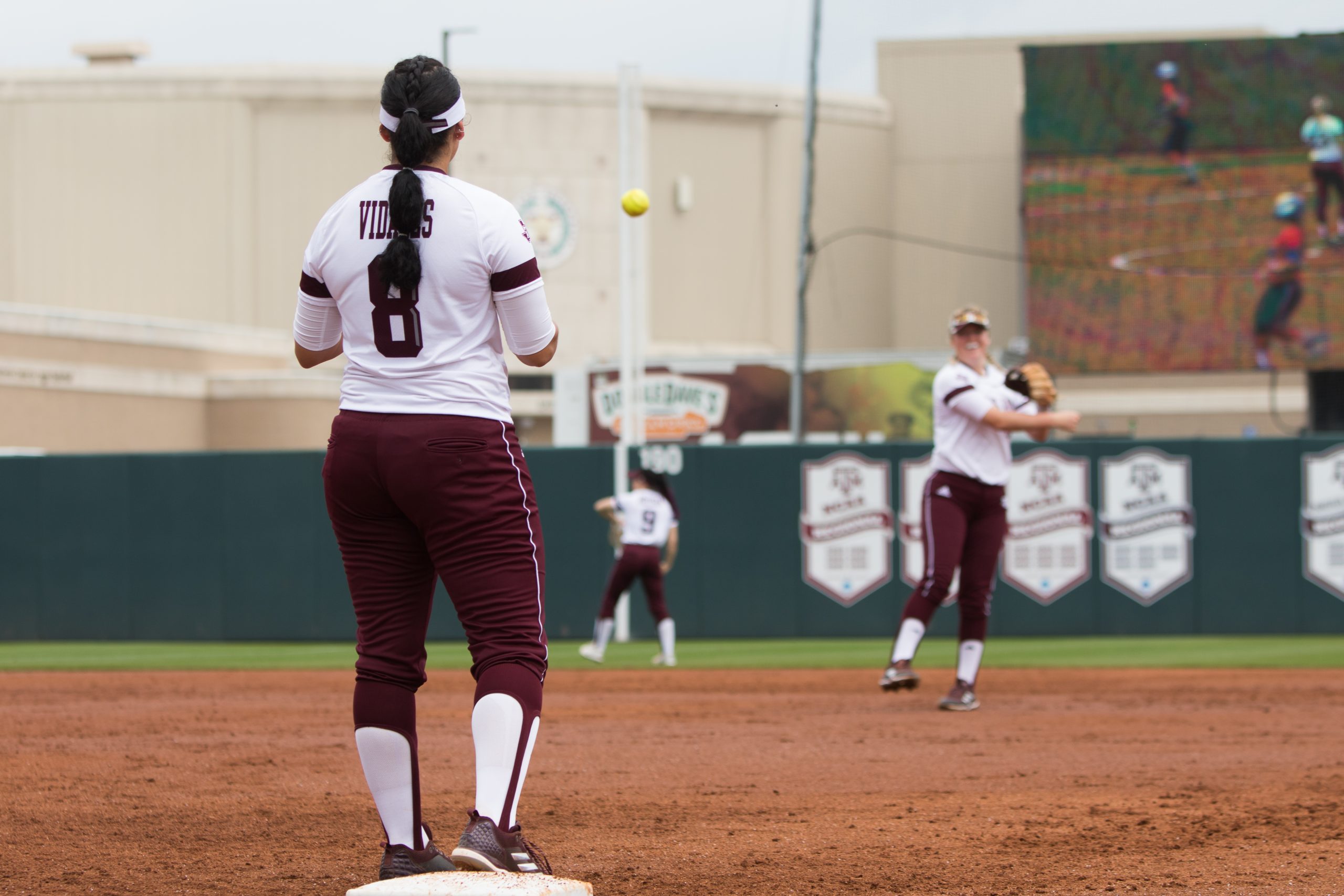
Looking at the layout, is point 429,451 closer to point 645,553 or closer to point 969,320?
point 969,320

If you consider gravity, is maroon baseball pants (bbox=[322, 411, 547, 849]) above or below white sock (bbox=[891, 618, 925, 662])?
above

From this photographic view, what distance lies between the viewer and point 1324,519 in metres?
15.4

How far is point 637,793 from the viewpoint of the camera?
5.14m

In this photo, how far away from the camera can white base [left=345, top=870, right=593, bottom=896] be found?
113 inches

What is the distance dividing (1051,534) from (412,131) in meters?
13.1

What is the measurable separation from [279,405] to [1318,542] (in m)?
22.7

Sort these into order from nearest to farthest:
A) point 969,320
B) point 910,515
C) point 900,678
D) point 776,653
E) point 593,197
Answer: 1. point 969,320
2. point 900,678
3. point 776,653
4. point 910,515
5. point 593,197

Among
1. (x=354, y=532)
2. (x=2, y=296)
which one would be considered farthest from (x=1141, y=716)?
(x=2, y=296)

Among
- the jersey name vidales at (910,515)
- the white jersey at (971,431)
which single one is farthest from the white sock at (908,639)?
the jersey name vidales at (910,515)

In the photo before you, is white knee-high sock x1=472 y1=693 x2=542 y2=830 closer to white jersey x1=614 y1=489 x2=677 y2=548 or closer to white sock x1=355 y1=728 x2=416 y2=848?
white sock x1=355 y1=728 x2=416 y2=848

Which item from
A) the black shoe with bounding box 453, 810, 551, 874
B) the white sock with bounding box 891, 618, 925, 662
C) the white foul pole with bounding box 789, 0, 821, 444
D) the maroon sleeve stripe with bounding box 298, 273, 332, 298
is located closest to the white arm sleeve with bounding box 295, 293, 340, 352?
the maroon sleeve stripe with bounding box 298, 273, 332, 298

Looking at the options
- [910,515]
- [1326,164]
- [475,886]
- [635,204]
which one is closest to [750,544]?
[910,515]

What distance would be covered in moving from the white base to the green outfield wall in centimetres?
1282

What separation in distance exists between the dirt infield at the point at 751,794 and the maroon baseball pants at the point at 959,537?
62 centimetres
